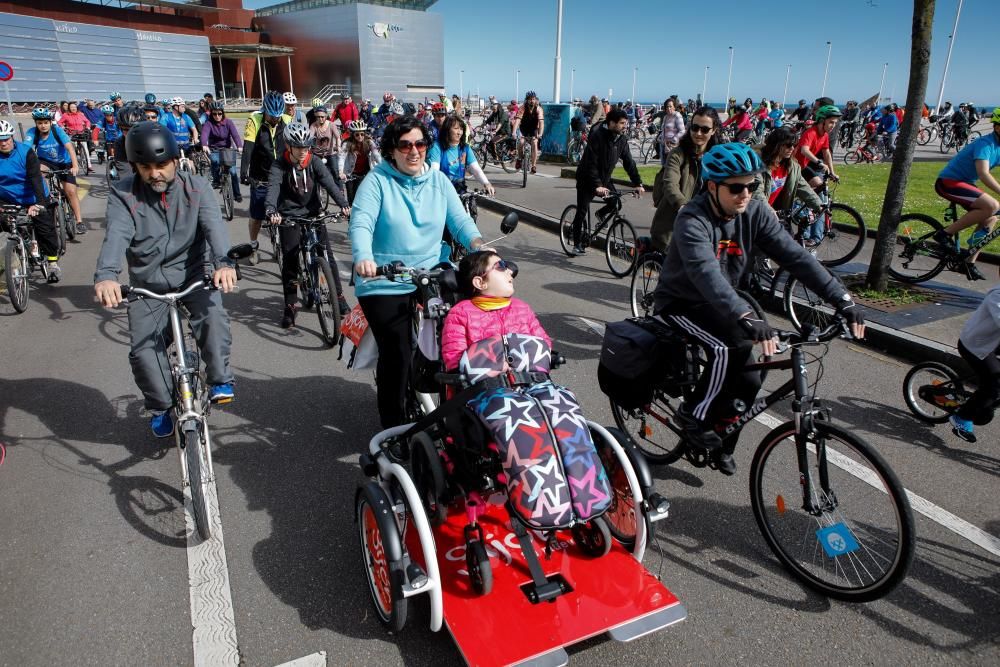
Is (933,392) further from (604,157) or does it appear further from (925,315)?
(604,157)

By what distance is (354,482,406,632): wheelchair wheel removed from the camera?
8.48ft

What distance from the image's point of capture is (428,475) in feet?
9.46

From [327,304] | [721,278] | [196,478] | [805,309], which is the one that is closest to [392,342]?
[196,478]

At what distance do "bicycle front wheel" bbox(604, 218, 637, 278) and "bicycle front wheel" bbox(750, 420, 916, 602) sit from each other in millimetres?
5434

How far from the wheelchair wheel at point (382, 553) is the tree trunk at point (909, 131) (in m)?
6.22

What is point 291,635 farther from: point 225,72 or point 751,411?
point 225,72

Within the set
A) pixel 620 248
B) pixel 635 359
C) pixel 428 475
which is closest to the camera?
pixel 428 475

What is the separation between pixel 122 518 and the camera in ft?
→ 12.2

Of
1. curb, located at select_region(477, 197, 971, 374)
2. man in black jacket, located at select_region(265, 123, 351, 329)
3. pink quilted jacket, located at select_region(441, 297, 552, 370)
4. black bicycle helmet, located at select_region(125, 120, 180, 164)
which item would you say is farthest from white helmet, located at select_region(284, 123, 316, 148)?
curb, located at select_region(477, 197, 971, 374)

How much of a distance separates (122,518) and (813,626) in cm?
366

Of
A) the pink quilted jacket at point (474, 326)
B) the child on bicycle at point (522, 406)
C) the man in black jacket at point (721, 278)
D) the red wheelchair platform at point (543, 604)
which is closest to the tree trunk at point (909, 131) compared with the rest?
the man in black jacket at point (721, 278)

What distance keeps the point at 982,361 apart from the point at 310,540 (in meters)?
4.26

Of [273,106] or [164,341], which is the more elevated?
[273,106]

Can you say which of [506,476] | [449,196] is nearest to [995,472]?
[506,476]
